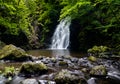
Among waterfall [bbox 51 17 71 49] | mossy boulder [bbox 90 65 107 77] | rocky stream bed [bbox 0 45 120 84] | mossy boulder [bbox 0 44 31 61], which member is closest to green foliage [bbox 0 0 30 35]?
waterfall [bbox 51 17 71 49]

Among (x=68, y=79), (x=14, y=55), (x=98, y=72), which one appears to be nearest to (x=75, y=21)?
(x=14, y=55)

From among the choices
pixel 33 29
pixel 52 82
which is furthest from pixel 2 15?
pixel 52 82

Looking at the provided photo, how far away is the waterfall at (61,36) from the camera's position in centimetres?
2880

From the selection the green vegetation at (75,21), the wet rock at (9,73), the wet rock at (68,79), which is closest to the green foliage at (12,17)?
the green vegetation at (75,21)

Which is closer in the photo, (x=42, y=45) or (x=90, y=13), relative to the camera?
(x=90, y=13)

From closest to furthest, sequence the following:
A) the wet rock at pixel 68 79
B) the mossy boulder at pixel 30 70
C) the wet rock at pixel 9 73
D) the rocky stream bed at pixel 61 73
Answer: the wet rock at pixel 68 79 < the rocky stream bed at pixel 61 73 < the wet rock at pixel 9 73 < the mossy boulder at pixel 30 70

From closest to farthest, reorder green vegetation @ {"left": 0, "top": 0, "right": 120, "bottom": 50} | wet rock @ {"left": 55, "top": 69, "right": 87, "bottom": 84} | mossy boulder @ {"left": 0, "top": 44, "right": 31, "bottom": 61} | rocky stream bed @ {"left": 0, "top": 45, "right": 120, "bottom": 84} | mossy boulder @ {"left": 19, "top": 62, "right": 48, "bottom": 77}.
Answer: wet rock @ {"left": 55, "top": 69, "right": 87, "bottom": 84}
rocky stream bed @ {"left": 0, "top": 45, "right": 120, "bottom": 84}
mossy boulder @ {"left": 19, "top": 62, "right": 48, "bottom": 77}
mossy boulder @ {"left": 0, "top": 44, "right": 31, "bottom": 61}
green vegetation @ {"left": 0, "top": 0, "right": 120, "bottom": 50}

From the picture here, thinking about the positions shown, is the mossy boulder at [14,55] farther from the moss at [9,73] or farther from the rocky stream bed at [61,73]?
the moss at [9,73]

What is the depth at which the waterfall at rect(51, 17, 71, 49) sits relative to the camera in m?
28.8

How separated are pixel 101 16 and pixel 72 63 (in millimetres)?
9110

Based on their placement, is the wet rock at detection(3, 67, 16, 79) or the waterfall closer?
the wet rock at detection(3, 67, 16, 79)

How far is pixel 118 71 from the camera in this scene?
43.0 ft

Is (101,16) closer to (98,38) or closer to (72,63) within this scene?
(98,38)

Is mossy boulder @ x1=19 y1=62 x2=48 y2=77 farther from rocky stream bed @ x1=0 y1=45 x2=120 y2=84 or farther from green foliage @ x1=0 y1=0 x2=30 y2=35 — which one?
green foliage @ x1=0 y1=0 x2=30 y2=35
